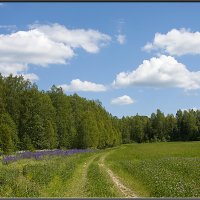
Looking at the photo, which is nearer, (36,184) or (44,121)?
(36,184)

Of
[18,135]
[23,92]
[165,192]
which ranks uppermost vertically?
[23,92]

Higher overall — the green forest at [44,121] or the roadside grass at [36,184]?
the green forest at [44,121]

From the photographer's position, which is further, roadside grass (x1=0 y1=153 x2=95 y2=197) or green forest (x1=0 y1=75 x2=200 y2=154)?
green forest (x1=0 y1=75 x2=200 y2=154)

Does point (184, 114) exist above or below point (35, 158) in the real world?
above

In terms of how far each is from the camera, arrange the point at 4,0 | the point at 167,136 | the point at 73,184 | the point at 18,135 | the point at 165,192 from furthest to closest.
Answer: the point at 167,136 → the point at 18,135 → the point at 73,184 → the point at 165,192 → the point at 4,0

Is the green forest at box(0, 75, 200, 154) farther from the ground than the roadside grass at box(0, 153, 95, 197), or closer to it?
farther from the ground

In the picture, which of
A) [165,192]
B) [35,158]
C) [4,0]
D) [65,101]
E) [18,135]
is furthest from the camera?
[65,101]

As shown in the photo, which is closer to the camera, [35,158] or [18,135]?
[35,158]

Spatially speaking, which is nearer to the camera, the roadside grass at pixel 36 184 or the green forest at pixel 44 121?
the roadside grass at pixel 36 184

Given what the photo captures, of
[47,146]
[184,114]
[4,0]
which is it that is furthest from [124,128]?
[4,0]

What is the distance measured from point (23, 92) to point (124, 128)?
103534 millimetres

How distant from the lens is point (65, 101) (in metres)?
80.4

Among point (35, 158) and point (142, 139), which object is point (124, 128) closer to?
point (142, 139)

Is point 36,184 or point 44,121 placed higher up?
point 44,121
